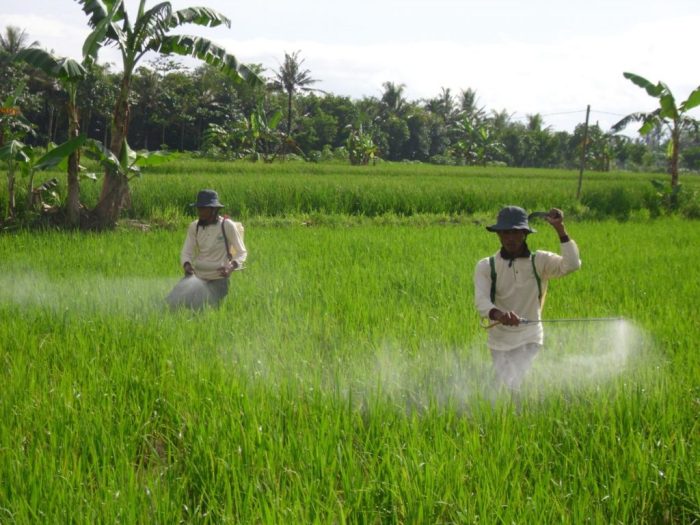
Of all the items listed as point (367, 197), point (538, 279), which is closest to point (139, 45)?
point (367, 197)

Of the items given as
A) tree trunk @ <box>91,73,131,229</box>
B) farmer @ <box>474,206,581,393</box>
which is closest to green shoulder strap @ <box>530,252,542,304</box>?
farmer @ <box>474,206,581,393</box>

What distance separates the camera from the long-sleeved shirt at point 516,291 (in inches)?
124

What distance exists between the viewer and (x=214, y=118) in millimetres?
31688

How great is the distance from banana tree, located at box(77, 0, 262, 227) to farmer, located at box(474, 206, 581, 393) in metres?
6.85

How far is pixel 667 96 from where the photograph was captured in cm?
1393

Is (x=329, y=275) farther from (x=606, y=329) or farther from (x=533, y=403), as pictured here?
(x=533, y=403)

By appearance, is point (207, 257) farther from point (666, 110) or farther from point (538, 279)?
point (666, 110)

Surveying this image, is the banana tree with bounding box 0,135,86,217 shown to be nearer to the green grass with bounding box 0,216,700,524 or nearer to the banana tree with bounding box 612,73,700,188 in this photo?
the green grass with bounding box 0,216,700,524

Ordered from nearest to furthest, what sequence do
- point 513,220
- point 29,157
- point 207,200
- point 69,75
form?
point 513,220 → point 207,200 → point 69,75 → point 29,157

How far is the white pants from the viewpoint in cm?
316

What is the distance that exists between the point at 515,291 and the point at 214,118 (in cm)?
3015

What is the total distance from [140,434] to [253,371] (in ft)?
2.61

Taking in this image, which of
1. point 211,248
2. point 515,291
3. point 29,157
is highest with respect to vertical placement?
point 29,157

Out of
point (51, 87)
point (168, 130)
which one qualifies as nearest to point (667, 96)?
point (51, 87)
